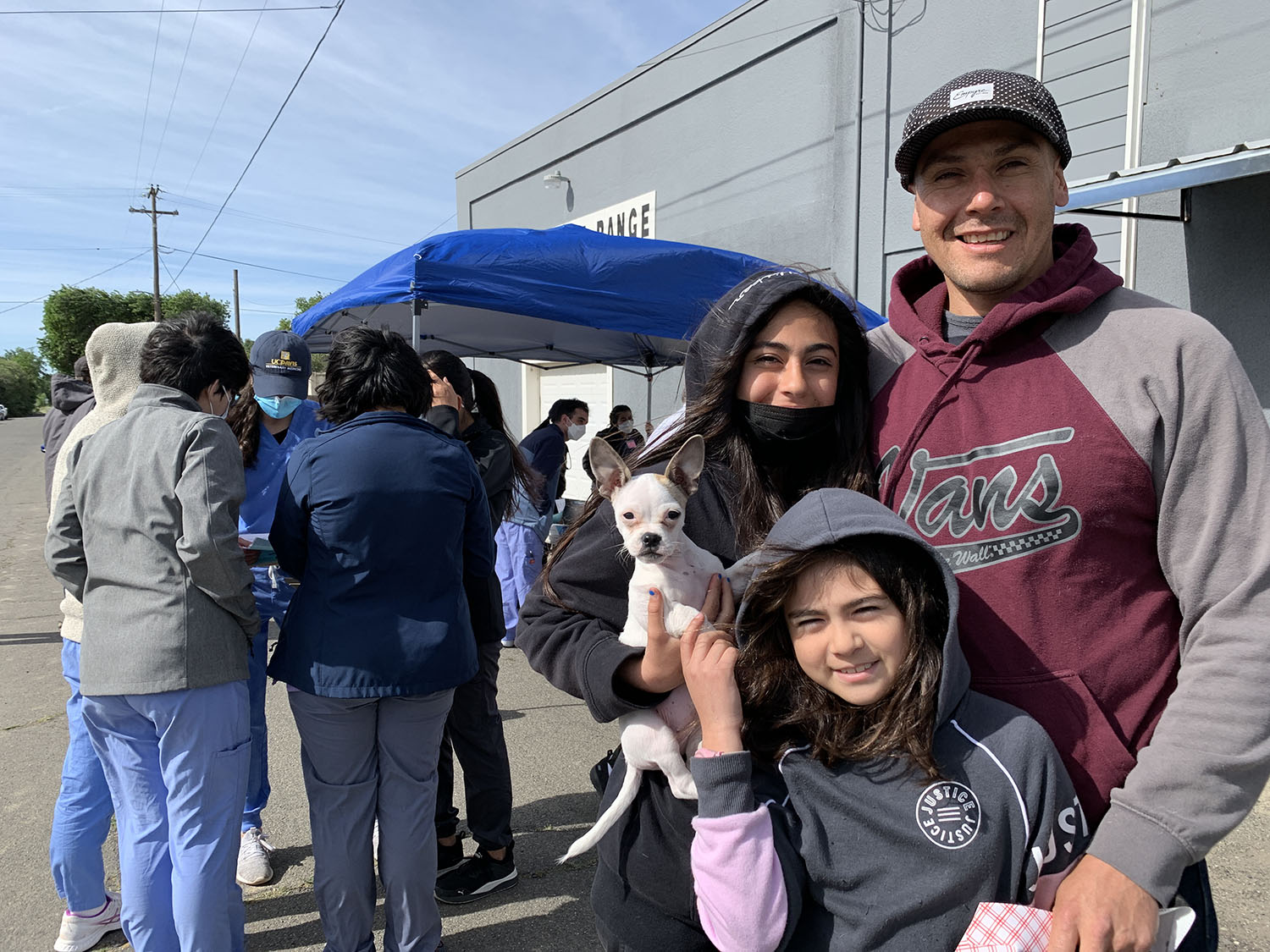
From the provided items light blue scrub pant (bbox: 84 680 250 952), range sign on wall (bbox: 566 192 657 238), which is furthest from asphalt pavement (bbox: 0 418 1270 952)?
A: range sign on wall (bbox: 566 192 657 238)

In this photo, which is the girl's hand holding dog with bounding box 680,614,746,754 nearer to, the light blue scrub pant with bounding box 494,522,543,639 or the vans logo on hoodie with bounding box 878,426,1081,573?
the vans logo on hoodie with bounding box 878,426,1081,573

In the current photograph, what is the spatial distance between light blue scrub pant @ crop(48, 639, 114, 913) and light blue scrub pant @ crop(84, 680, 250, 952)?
37cm

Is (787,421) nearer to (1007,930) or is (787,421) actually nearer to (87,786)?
(1007,930)

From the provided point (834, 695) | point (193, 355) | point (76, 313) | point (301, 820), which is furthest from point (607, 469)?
point (76, 313)

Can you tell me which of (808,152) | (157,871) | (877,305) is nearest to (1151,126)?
(877,305)

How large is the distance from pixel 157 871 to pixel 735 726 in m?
2.35

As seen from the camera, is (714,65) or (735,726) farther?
(714,65)

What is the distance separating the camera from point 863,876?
1355 millimetres

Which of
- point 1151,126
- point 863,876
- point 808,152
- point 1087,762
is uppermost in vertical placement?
point 808,152

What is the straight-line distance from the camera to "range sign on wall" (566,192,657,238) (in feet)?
41.2

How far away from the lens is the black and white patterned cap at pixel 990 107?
140cm

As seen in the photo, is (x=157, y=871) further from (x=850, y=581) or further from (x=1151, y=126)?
(x=1151, y=126)

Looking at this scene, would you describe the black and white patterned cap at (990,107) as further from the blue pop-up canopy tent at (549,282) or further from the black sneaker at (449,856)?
the black sneaker at (449,856)

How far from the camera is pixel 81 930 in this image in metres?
3.04
